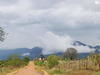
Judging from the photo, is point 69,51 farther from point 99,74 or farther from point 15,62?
point 99,74

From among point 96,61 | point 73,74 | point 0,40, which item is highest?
point 0,40

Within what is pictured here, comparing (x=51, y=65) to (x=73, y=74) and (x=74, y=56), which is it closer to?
(x=73, y=74)

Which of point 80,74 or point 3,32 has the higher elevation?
point 3,32

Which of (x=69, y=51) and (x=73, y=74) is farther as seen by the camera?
(x=69, y=51)

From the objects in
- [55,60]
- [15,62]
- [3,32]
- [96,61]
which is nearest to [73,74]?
[96,61]

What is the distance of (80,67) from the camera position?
23.5 metres

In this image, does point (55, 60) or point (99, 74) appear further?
point (55, 60)

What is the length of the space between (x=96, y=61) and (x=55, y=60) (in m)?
13.1

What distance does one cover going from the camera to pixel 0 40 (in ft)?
119

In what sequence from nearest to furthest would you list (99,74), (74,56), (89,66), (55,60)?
1. (99,74)
2. (89,66)
3. (55,60)
4. (74,56)

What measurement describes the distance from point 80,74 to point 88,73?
3.02ft

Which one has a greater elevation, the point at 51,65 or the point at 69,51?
the point at 69,51

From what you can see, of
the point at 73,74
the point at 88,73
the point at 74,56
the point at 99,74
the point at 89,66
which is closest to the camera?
the point at 99,74

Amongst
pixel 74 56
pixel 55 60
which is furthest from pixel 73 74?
pixel 74 56
